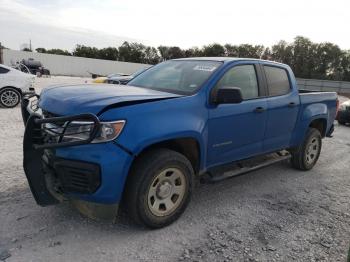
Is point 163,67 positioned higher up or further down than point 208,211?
higher up

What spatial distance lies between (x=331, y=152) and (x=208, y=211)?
15.4 feet

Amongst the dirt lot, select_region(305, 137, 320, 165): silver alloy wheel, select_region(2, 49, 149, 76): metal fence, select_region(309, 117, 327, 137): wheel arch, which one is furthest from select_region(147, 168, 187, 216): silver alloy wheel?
select_region(2, 49, 149, 76): metal fence

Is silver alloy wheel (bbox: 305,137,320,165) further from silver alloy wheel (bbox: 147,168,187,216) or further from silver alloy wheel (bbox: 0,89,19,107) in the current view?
silver alloy wheel (bbox: 0,89,19,107)

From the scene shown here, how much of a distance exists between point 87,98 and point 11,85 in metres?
9.00

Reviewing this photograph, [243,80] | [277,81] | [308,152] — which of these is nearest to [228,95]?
[243,80]

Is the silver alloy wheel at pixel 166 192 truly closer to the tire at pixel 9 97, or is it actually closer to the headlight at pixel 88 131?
the headlight at pixel 88 131

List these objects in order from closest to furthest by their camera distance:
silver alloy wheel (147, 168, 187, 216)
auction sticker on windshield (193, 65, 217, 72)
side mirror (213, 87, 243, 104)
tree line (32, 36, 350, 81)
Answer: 1. silver alloy wheel (147, 168, 187, 216)
2. side mirror (213, 87, 243, 104)
3. auction sticker on windshield (193, 65, 217, 72)
4. tree line (32, 36, 350, 81)

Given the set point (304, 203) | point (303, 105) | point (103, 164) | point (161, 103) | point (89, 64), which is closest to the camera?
point (103, 164)

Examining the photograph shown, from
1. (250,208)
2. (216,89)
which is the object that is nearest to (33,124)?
(216,89)

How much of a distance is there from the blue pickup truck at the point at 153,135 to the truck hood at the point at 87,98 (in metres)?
0.01

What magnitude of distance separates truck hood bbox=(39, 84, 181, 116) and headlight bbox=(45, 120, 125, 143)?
13cm

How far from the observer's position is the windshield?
4234 mm

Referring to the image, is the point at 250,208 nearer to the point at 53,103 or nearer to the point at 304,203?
the point at 304,203

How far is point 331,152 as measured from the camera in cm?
789
